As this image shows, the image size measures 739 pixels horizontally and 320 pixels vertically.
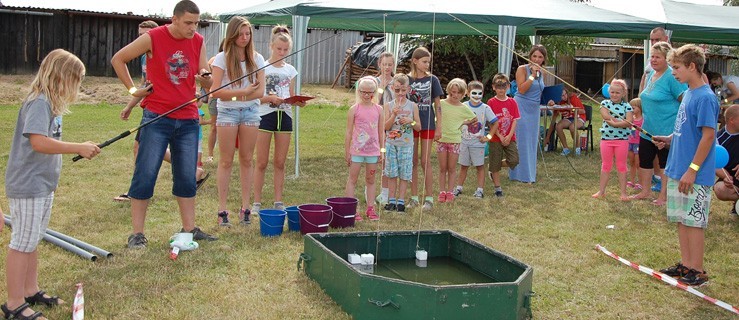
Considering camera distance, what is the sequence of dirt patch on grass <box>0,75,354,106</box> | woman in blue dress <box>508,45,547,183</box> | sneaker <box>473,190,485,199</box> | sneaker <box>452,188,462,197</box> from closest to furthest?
sneaker <box>473,190,485,199</box>, sneaker <box>452,188,462,197</box>, woman in blue dress <box>508,45,547,183</box>, dirt patch on grass <box>0,75,354,106</box>

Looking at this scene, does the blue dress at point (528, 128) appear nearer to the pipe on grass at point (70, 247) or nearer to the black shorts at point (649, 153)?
the black shorts at point (649, 153)

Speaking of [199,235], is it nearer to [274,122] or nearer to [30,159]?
[274,122]

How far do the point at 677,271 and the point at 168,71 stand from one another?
3629 millimetres

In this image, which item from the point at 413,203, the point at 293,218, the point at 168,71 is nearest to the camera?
the point at 168,71

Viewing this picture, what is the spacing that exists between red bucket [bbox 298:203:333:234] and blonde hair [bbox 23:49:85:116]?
2.14 metres

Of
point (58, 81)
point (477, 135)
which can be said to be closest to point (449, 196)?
point (477, 135)

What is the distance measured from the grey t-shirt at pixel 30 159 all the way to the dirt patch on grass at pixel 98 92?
48.9 feet

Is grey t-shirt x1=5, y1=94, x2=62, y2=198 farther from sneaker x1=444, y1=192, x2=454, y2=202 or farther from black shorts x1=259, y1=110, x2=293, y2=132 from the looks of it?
sneaker x1=444, y1=192, x2=454, y2=202

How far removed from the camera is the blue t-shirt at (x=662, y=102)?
6891 millimetres

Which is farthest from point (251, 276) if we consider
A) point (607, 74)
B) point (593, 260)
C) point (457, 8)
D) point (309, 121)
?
point (607, 74)

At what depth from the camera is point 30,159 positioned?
3688 millimetres

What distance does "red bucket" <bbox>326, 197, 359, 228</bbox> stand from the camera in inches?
233

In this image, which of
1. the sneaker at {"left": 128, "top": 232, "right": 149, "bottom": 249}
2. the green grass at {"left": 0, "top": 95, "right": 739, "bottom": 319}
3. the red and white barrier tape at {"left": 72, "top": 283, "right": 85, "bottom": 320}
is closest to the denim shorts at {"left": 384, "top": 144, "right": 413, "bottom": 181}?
the green grass at {"left": 0, "top": 95, "right": 739, "bottom": 319}

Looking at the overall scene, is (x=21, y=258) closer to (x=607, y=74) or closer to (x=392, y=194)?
(x=392, y=194)
